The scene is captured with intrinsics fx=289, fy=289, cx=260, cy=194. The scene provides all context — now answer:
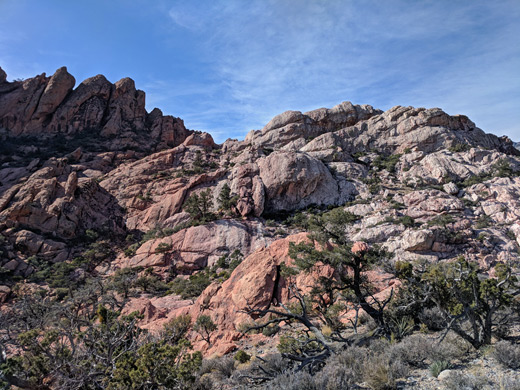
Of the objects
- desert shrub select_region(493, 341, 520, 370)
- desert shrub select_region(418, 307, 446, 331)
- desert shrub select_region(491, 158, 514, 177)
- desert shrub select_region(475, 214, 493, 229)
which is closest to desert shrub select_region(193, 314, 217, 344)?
desert shrub select_region(418, 307, 446, 331)

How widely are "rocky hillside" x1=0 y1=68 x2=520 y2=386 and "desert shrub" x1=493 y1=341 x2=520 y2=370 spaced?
7671mm

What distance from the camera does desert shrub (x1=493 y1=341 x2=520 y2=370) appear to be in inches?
222

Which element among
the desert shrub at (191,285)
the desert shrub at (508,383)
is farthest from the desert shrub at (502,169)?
the desert shrub at (508,383)

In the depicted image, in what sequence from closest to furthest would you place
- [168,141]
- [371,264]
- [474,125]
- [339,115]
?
[371,264]
[474,125]
[339,115]
[168,141]

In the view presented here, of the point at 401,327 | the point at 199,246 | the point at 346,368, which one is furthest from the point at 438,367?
the point at 199,246

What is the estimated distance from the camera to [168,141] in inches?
2496

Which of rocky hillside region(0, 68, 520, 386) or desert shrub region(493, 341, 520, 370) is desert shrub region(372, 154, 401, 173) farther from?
desert shrub region(493, 341, 520, 370)

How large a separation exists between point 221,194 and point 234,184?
3.24 m

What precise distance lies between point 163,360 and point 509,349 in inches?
284

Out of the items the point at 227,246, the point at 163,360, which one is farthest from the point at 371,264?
the point at 227,246

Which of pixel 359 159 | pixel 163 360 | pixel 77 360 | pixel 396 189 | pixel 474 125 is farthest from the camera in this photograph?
pixel 474 125

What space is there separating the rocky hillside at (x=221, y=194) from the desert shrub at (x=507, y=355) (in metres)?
7.67

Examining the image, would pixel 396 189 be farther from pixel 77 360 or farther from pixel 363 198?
pixel 77 360

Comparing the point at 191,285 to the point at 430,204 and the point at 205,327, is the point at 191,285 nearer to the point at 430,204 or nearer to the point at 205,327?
the point at 205,327
